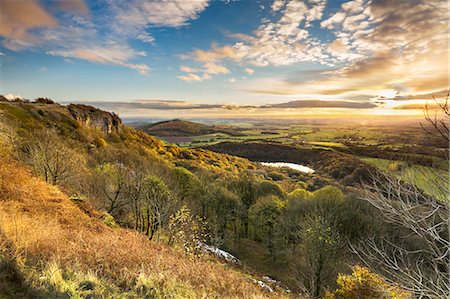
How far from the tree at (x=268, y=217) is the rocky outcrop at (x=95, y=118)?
185ft

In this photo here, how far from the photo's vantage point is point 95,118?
79.6 m

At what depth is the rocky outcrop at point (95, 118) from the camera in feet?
234

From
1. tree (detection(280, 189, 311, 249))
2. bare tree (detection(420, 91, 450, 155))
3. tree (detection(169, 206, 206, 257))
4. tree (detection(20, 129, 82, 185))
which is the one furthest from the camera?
tree (detection(280, 189, 311, 249))

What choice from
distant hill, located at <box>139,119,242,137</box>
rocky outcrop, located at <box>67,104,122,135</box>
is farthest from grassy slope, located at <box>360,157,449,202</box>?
distant hill, located at <box>139,119,242,137</box>

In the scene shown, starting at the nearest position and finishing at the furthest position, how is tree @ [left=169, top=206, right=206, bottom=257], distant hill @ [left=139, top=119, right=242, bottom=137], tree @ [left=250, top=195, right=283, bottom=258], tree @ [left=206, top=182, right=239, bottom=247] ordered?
tree @ [left=169, top=206, right=206, bottom=257], tree @ [left=250, top=195, right=283, bottom=258], tree @ [left=206, top=182, right=239, bottom=247], distant hill @ [left=139, top=119, right=242, bottom=137]

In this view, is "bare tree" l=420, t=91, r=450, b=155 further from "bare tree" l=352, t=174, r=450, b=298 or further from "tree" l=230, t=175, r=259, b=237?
"tree" l=230, t=175, r=259, b=237

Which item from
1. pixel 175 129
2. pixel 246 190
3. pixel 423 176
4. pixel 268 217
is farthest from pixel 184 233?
→ pixel 175 129

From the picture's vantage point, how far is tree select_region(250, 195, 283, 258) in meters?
36.8

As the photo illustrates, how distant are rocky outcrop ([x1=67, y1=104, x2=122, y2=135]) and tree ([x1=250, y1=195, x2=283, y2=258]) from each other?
56330mm

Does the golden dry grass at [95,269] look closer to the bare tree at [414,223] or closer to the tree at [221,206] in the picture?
the bare tree at [414,223]

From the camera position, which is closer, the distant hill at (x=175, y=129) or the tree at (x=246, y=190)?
the tree at (x=246, y=190)

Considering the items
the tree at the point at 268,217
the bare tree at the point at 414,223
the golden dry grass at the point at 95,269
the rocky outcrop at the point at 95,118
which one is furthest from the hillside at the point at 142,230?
the rocky outcrop at the point at 95,118

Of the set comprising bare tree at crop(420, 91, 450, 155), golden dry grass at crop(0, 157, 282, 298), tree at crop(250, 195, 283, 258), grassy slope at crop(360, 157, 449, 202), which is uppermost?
bare tree at crop(420, 91, 450, 155)

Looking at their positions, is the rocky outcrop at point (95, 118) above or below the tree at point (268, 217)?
above
